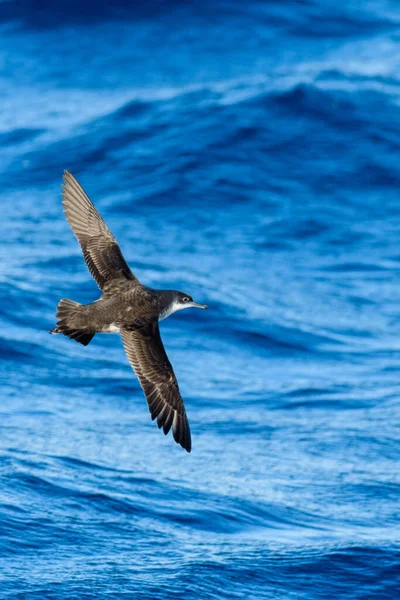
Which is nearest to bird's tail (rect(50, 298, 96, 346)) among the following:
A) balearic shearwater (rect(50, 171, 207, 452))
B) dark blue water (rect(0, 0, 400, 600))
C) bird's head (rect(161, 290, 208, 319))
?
balearic shearwater (rect(50, 171, 207, 452))

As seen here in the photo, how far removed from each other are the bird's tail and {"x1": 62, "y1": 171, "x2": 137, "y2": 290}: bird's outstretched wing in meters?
0.83

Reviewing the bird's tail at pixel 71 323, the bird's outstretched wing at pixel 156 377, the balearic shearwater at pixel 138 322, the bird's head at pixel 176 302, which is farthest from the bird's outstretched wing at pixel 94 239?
the bird's tail at pixel 71 323

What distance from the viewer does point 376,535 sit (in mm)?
11875

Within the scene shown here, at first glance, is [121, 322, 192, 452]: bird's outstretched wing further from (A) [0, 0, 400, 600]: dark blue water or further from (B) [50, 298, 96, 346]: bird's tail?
(A) [0, 0, 400, 600]: dark blue water

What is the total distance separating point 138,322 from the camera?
8.80 metres

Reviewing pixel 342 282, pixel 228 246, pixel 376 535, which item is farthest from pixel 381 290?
pixel 376 535

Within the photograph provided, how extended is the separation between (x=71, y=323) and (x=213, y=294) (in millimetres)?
7886

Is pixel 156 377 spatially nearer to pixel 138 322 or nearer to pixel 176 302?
pixel 138 322

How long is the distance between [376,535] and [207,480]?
1.97 metres

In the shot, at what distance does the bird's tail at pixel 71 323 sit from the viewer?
27.3 feet

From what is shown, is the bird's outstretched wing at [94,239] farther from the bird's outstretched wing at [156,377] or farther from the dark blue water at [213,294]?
the dark blue water at [213,294]

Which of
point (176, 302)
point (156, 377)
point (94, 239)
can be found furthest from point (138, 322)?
point (94, 239)

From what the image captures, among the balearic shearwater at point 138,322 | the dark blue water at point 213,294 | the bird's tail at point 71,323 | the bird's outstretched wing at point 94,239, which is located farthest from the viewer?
the dark blue water at point 213,294

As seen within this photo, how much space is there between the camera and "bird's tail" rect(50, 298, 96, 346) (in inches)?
327
